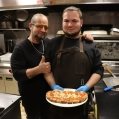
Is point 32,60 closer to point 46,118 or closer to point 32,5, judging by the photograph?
point 46,118

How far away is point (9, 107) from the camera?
1.44m

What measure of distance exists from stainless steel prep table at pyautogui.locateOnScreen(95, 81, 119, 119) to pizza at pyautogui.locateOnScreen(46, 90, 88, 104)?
Result: 117mm

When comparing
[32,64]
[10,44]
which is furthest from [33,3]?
[32,64]

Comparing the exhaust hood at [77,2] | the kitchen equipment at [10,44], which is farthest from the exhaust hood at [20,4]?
the kitchen equipment at [10,44]

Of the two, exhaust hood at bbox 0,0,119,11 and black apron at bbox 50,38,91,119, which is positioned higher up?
exhaust hood at bbox 0,0,119,11

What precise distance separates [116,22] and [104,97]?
191 centimetres

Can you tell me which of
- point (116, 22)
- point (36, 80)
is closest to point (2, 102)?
point (36, 80)

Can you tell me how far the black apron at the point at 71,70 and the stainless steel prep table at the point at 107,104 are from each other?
0.25m

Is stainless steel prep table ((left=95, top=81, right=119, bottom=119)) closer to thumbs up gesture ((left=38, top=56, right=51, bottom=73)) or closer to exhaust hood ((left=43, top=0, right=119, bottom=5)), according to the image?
thumbs up gesture ((left=38, top=56, right=51, bottom=73))

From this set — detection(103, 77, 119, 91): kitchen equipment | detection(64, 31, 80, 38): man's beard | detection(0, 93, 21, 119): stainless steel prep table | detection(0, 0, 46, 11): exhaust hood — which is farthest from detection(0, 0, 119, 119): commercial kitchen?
detection(0, 93, 21, 119): stainless steel prep table

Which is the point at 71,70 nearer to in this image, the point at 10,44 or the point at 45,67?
the point at 45,67

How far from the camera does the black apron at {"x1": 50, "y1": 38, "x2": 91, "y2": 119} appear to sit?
174 cm

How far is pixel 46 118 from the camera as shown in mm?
2064

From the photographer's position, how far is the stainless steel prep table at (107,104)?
1379 mm
